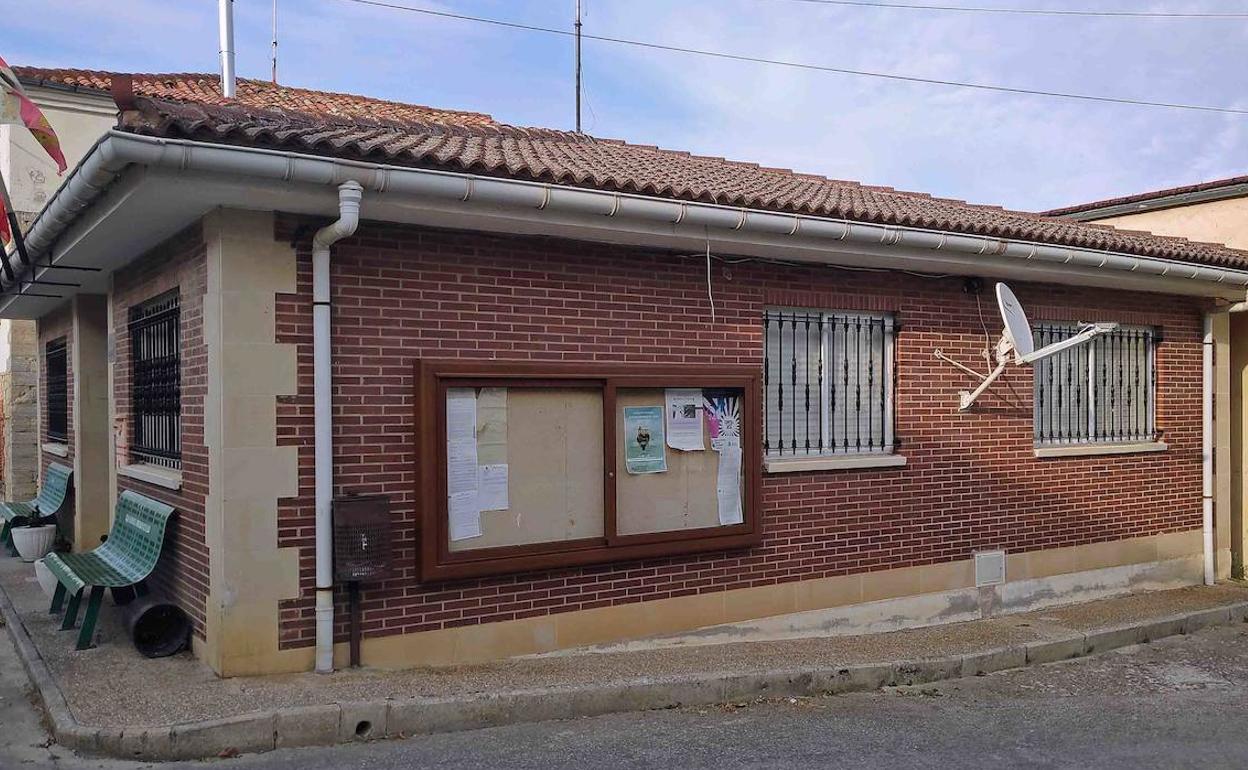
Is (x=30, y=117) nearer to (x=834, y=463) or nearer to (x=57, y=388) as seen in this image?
(x=57, y=388)

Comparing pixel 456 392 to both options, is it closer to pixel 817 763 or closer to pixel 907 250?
pixel 817 763

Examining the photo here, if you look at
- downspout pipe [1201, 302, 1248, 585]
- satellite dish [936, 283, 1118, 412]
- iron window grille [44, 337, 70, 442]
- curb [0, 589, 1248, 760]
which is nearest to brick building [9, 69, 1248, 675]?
satellite dish [936, 283, 1118, 412]

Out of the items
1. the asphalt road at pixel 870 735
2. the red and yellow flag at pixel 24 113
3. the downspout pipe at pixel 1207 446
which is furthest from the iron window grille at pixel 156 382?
the downspout pipe at pixel 1207 446

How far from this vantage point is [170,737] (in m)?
4.68

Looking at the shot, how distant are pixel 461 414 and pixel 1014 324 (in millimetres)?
4529

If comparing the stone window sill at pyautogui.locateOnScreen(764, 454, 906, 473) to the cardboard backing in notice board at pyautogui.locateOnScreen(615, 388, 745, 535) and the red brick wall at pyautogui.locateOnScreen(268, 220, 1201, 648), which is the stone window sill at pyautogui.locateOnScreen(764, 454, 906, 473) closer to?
the red brick wall at pyautogui.locateOnScreen(268, 220, 1201, 648)

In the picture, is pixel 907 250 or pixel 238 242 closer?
pixel 238 242

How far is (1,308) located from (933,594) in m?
10.0

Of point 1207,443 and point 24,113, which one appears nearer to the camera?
point 24,113

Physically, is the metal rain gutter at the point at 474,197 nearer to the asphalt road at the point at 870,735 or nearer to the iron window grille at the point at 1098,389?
the iron window grille at the point at 1098,389

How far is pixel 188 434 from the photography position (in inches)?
243

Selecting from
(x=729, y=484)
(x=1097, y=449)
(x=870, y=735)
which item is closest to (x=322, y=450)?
(x=729, y=484)

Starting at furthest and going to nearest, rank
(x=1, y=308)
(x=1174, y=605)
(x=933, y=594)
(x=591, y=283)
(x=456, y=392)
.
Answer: (x=1, y=308) < (x=1174, y=605) < (x=933, y=594) < (x=591, y=283) < (x=456, y=392)

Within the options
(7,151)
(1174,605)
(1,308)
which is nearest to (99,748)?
(1,308)
